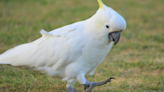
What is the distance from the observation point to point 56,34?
268 cm

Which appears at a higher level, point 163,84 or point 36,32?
point 36,32

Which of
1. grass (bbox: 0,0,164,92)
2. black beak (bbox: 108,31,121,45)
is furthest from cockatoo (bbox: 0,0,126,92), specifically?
grass (bbox: 0,0,164,92)

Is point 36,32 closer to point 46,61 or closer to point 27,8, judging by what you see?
point 27,8

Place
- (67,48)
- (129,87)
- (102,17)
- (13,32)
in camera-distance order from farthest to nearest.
Result: 1. (13,32)
2. (129,87)
3. (67,48)
4. (102,17)

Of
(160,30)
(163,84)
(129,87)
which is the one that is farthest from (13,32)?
(160,30)

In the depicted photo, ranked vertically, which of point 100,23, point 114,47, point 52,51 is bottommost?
point 52,51

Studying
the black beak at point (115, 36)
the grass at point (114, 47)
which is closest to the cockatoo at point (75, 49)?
the black beak at point (115, 36)

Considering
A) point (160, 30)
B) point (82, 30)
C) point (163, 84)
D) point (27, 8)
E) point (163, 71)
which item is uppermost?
point (27, 8)

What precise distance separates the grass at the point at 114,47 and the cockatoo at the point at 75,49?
22.0 inches

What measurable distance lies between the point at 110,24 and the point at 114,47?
9.91 feet

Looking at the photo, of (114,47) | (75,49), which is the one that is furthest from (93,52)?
(114,47)

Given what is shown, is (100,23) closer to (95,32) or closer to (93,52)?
(95,32)

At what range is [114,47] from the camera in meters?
5.31

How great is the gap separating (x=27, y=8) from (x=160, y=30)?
4246 mm
